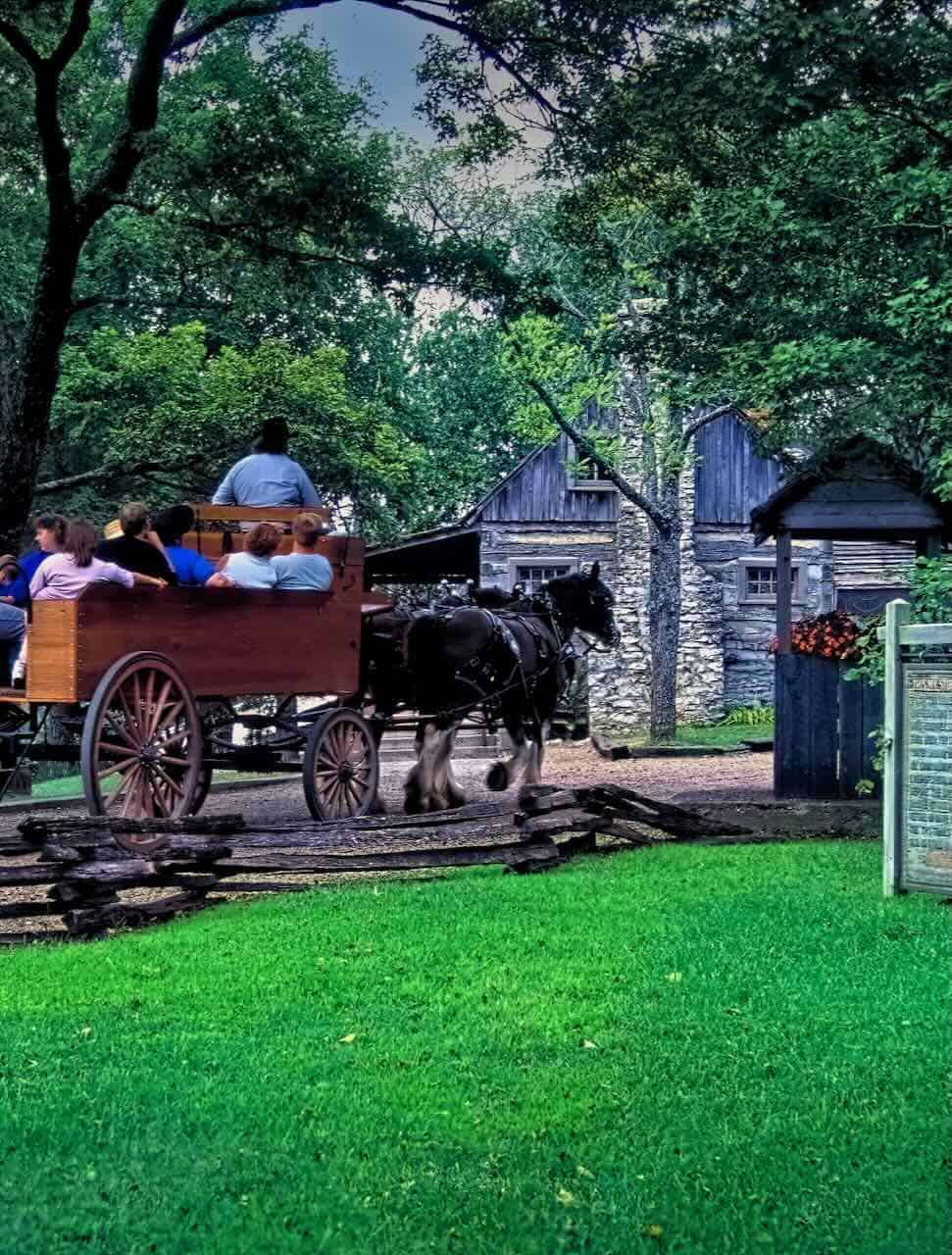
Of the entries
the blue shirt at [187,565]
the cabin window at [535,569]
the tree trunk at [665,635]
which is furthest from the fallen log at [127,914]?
the cabin window at [535,569]

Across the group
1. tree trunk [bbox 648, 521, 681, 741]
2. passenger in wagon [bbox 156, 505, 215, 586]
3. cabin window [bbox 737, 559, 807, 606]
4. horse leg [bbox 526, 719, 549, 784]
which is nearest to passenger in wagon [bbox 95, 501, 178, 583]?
passenger in wagon [bbox 156, 505, 215, 586]

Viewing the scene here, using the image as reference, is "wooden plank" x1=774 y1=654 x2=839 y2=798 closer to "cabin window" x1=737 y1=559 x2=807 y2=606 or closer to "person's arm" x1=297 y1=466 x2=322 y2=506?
"person's arm" x1=297 y1=466 x2=322 y2=506

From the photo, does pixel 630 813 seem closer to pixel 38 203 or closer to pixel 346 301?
pixel 38 203

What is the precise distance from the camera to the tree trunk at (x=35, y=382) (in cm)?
1681

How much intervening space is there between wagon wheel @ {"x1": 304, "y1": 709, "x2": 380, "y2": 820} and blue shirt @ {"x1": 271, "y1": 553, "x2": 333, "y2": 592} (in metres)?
1.07

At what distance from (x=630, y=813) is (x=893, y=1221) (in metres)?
7.93

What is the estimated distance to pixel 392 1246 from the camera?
437 centimetres

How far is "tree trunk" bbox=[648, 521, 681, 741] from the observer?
92.9ft

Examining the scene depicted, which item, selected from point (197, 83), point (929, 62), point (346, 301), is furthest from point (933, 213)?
point (346, 301)

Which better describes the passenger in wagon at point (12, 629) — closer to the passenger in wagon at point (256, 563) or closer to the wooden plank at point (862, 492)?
the passenger in wagon at point (256, 563)

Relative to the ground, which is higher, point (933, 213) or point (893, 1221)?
point (933, 213)

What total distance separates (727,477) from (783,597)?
18.2m

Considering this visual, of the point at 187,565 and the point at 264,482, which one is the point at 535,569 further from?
the point at 187,565

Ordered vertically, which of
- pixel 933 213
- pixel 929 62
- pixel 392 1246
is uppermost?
pixel 929 62
